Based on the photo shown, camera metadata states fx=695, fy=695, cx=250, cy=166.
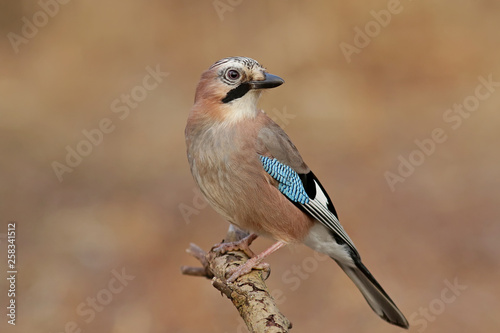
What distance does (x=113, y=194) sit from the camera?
10.4 metres

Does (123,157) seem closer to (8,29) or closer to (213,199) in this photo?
(8,29)

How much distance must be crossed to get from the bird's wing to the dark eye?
457mm

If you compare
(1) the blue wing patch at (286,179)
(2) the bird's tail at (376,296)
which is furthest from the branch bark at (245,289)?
(2) the bird's tail at (376,296)

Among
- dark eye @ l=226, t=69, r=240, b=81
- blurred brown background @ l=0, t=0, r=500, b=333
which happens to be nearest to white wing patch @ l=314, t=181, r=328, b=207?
dark eye @ l=226, t=69, r=240, b=81

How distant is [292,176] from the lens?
5.17 metres

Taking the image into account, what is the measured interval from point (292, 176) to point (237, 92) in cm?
79

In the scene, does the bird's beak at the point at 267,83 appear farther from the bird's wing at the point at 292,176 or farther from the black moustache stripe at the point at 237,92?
the bird's wing at the point at 292,176

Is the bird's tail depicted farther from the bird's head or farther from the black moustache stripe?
the black moustache stripe

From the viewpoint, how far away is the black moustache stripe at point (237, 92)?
479 centimetres

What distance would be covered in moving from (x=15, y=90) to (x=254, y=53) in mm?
3938

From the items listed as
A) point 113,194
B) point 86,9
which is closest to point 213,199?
point 113,194

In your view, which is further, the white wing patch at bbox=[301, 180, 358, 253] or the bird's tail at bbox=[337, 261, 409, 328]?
the bird's tail at bbox=[337, 261, 409, 328]

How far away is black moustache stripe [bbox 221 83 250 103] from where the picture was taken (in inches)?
188

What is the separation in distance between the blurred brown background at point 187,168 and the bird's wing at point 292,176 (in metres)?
3.81
